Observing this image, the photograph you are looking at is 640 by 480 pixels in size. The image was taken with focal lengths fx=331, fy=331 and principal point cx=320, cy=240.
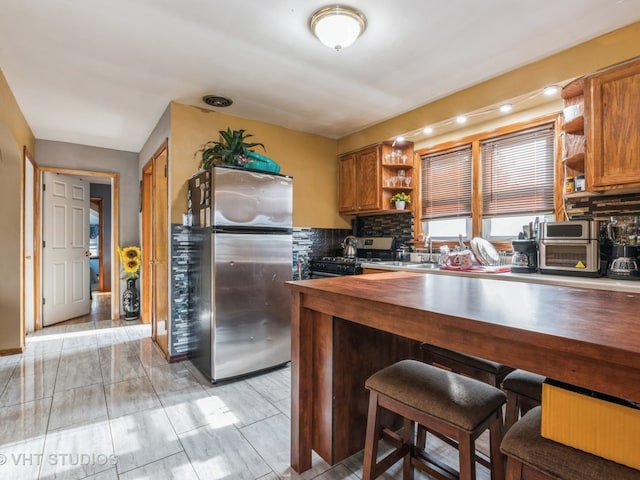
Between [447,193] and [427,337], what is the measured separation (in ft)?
9.41

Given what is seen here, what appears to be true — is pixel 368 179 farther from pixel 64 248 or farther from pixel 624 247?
pixel 64 248

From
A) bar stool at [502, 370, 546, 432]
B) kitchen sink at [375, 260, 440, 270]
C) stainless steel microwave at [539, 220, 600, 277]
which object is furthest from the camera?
kitchen sink at [375, 260, 440, 270]

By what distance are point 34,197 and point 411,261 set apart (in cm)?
468

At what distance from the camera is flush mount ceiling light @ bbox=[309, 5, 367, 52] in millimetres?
1874

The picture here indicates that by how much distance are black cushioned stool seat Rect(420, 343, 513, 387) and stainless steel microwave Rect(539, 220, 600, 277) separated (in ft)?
3.52

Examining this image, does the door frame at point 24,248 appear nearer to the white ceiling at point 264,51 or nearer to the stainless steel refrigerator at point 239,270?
the white ceiling at point 264,51

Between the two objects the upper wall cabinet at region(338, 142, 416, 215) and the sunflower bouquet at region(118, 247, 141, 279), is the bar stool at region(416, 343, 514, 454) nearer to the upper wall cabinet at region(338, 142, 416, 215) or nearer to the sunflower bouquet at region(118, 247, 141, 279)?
the upper wall cabinet at region(338, 142, 416, 215)

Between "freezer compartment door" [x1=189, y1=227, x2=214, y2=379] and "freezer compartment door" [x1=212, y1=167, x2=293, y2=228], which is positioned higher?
"freezer compartment door" [x1=212, y1=167, x2=293, y2=228]

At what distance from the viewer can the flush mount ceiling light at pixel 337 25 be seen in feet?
6.15

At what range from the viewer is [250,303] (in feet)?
9.23

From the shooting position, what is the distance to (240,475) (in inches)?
63.2

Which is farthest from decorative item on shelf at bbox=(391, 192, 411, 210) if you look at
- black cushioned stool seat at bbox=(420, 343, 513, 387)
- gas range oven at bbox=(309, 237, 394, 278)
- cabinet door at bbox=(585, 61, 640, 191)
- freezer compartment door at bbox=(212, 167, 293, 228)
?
black cushioned stool seat at bbox=(420, 343, 513, 387)

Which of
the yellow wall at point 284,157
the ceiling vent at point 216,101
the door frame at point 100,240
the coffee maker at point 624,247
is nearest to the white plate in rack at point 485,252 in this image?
the coffee maker at point 624,247

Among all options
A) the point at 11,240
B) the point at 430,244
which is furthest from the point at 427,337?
the point at 11,240
